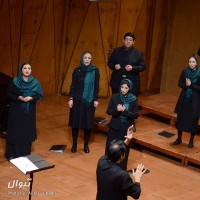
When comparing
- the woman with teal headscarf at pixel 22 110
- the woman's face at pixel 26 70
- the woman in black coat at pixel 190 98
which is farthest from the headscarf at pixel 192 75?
the woman's face at pixel 26 70

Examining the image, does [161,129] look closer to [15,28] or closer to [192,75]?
[192,75]

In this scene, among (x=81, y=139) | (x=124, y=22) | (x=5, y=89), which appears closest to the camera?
(x=5, y=89)

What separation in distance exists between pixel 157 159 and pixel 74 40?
368 centimetres

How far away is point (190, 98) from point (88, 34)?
3505 millimetres

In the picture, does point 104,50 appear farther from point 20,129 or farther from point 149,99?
point 20,129

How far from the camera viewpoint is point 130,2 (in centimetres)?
1073

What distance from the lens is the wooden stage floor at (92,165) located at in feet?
22.6

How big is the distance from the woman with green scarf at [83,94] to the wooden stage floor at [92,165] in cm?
52

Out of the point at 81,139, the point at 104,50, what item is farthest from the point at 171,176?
the point at 104,50

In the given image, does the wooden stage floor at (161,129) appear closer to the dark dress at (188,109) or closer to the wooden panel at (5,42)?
the dark dress at (188,109)

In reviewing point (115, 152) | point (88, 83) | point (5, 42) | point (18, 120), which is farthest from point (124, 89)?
point (5, 42)

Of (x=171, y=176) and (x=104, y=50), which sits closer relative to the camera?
(x=171, y=176)

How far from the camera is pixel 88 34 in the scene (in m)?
10.8

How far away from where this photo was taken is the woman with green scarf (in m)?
7.97
